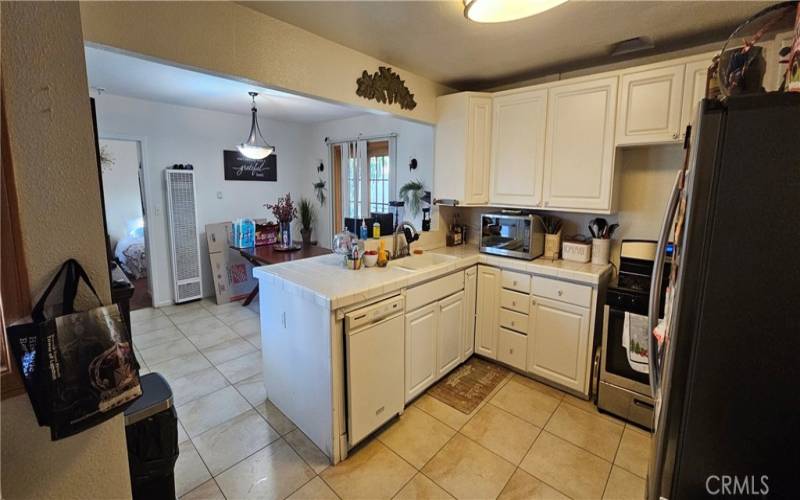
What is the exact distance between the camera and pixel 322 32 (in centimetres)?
220

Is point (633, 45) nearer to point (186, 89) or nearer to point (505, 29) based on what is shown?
point (505, 29)

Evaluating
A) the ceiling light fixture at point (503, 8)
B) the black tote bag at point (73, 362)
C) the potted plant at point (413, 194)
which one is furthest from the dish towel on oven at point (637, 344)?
the potted plant at point (413, 194)

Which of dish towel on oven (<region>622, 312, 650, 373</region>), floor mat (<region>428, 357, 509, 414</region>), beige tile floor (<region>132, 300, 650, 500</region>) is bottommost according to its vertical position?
beige tile floor (<region>132, 300, 650, 500</region>)

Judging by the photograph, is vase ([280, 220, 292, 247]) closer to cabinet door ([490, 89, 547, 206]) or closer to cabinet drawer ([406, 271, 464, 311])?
cabinet drawer ([406, 271, 464, 311])

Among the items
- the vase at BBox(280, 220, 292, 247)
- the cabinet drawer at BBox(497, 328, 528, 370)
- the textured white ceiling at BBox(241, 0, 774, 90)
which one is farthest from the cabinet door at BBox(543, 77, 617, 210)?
the vase at BBox(280, 220, 292, 247)

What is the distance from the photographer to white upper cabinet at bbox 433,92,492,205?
3064 millimetres

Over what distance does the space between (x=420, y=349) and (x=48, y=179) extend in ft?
6.97

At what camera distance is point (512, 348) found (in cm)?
290

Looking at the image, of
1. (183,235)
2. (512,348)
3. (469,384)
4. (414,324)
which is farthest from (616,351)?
(183,235)

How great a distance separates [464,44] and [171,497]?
2992mm

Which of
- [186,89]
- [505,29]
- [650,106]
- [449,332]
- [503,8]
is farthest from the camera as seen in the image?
[186,89]

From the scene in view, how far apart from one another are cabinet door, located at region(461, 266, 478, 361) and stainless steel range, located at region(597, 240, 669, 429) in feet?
3.29

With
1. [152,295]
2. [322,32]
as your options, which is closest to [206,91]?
[322,32]

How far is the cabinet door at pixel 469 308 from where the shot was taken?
9.62ft
